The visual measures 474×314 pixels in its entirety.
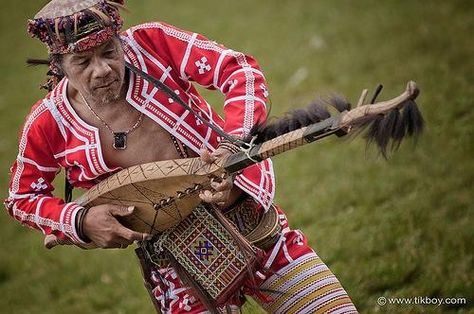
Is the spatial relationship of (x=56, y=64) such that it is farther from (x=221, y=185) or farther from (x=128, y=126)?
(x=221, y=185)

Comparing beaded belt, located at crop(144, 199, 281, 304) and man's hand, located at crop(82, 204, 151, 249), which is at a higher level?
man's hand, located at crop(82, 204, 151, 249)

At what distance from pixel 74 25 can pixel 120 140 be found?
559 mm

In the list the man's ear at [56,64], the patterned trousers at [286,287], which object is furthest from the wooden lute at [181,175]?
the man's ear at [56,64]

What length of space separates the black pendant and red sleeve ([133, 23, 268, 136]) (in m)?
0.38

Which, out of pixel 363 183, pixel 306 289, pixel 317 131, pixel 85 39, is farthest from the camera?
pixel 363 183

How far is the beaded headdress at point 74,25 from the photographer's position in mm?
3189

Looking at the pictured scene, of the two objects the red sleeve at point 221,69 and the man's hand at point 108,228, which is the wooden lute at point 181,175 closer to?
the man's hand at point 108,228

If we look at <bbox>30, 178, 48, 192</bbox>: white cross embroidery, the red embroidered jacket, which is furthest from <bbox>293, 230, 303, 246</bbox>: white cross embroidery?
<bbox>30, 178, 48, 192</bbox>: white cross embroidery

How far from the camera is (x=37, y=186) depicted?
3520 millimetres

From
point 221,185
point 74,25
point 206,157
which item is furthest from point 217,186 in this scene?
point 74,25

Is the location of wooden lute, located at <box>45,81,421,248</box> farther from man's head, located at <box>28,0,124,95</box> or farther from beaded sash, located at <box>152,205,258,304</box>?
man's head, located at <box>28,0,124,95</box>

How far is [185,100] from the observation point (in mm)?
3527

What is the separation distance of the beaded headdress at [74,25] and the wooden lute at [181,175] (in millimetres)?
576

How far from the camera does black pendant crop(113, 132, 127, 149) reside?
344cm
